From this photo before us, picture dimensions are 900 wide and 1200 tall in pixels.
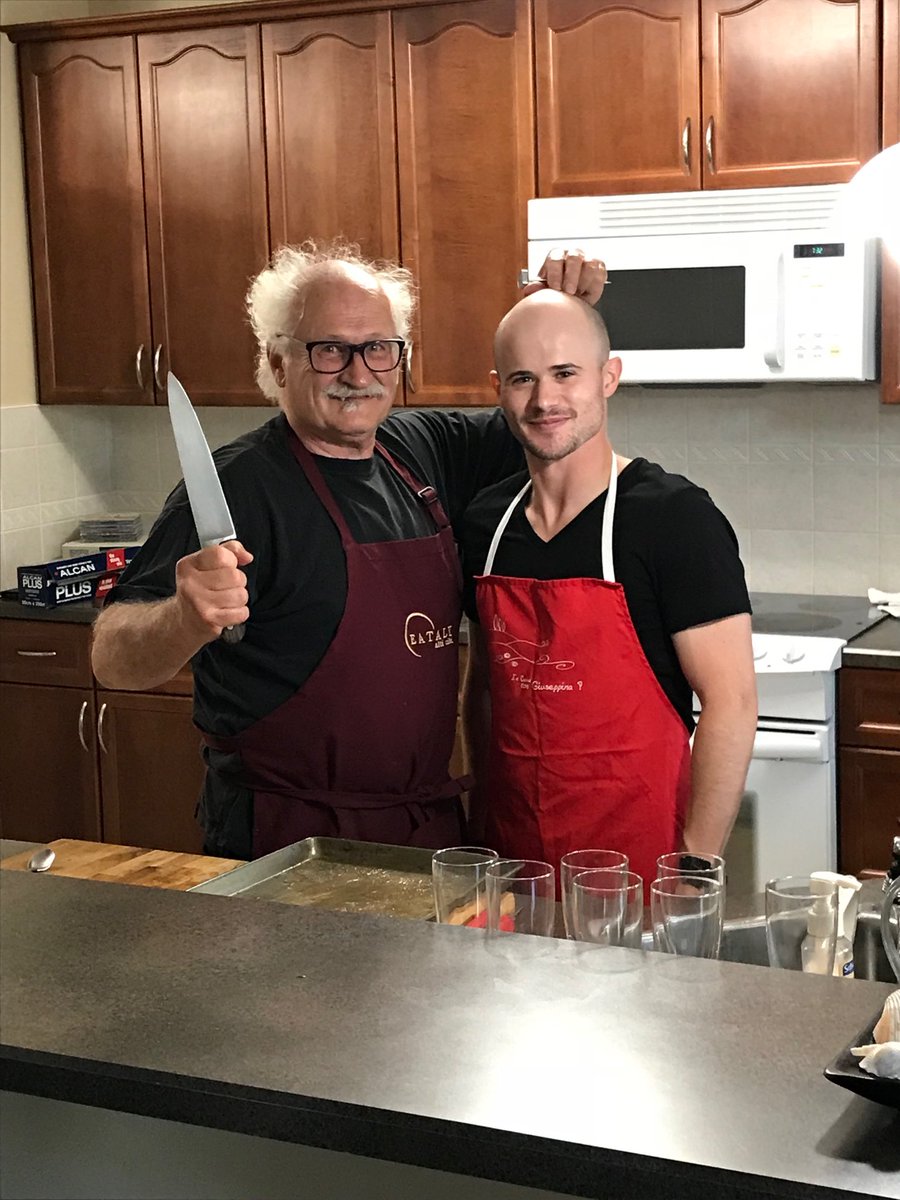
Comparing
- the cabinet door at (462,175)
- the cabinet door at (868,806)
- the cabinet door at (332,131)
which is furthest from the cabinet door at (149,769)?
the cabinet door at (868,806)

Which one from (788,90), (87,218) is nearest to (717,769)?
(788,90)

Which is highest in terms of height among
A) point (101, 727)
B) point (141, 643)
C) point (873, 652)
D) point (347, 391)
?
point (347, 391)

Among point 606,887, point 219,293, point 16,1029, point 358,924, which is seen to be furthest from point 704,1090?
point 219,293

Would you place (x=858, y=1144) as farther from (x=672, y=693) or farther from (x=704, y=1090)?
(x=672, y=693)

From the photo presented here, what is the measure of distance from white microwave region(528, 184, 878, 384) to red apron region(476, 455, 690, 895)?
4.79 ft

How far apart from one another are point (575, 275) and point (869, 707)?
→ 149cm

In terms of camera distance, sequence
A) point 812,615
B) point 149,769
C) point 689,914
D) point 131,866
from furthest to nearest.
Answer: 1. point 149,769
2. point 812,615
3. point 131,866
4. point 689,914

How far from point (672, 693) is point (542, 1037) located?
1.05 meters

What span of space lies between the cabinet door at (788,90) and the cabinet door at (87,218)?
1.64 meters

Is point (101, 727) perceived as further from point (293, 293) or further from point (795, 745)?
point (293, 293)

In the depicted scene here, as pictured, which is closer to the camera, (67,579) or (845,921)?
(845,921)

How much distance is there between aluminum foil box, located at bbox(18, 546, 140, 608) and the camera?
4.04 m

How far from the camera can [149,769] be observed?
4.02 m

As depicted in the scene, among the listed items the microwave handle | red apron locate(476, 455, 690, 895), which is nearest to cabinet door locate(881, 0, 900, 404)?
the microwave handle
